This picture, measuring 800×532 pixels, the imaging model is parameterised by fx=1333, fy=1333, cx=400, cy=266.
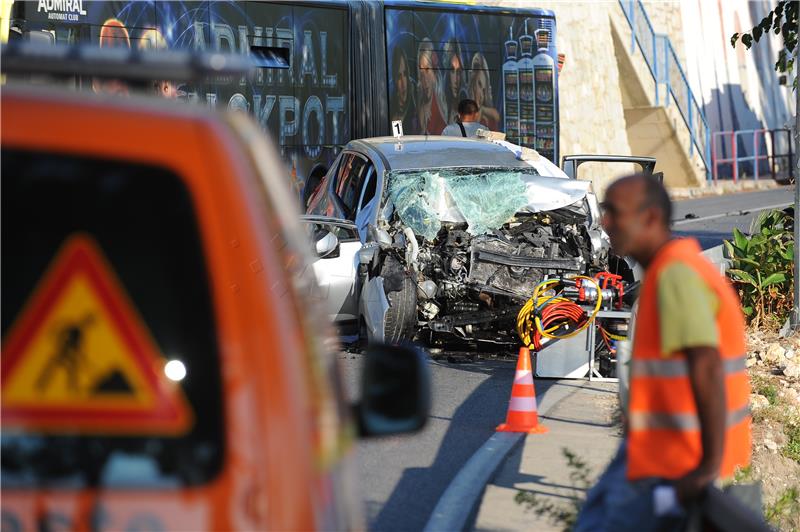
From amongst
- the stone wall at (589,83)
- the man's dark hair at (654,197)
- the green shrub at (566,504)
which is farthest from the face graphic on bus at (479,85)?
the man's dark hair at (654,197)

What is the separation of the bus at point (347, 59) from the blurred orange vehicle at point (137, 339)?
44.3 feet

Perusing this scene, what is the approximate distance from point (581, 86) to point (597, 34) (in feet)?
4.52

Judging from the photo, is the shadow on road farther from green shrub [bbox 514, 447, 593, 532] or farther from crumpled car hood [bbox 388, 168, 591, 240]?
crumpled car hood [bbox 388, 168, 591, 240]

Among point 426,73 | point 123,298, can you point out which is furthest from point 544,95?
point 123,298

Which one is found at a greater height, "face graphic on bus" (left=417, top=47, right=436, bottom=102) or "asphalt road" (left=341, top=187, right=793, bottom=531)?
"face graphic on bus" (left=417, top=47, right=436, bottom=102)

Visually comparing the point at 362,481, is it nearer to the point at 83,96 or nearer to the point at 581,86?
the point at 83,96

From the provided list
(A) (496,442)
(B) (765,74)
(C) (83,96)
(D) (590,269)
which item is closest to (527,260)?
(D) (590,269)

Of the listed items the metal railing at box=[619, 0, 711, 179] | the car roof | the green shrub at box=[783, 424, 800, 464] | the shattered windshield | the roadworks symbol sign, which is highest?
the metal railing at box=[619, 0, 711, 179]

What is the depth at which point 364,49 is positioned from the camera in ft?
67.7

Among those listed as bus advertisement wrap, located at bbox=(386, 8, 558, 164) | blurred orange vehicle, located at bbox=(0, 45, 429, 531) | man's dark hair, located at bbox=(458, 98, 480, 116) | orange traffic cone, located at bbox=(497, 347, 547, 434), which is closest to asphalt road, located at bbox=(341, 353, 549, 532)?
orange traffic cone, located at bbox=(497, 347, 547, 434)

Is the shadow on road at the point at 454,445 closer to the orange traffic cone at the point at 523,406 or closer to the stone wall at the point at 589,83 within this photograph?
the orange traffic cone at the point at 523,406

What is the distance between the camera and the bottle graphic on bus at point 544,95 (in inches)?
906

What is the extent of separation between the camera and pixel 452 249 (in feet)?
35.8

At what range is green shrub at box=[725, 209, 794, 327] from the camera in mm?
11344
